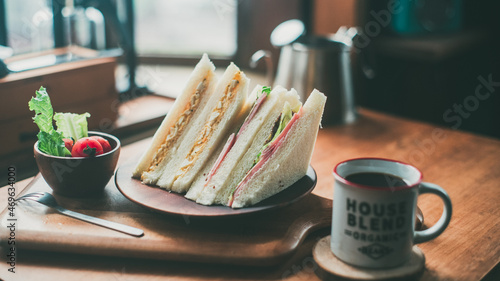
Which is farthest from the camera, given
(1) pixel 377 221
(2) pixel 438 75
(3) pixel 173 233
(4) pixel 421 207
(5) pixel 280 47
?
(2) pixel 438 75

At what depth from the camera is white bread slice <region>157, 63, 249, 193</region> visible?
1235 mm

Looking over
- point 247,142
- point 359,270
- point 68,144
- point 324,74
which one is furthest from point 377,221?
point 324,74

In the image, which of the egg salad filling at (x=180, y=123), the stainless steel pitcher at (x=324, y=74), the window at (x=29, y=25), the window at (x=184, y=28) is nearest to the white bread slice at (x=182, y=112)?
the egg salad filling at (x=180, y=123)

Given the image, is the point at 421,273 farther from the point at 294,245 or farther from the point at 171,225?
the point at 171,225

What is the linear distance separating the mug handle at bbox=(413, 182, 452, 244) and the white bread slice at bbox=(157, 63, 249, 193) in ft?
1.60

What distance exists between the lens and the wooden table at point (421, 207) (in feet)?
3.29

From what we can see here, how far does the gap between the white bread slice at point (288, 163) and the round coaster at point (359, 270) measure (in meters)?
0.18

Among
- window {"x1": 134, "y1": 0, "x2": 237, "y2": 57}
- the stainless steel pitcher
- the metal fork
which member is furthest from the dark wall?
the metal fork

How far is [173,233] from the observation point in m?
1.08

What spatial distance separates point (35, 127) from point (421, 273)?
127cm

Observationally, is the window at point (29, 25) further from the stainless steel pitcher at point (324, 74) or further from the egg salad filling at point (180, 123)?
the egg salad filling at point (180, 123)

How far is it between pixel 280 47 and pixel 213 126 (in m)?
1.23

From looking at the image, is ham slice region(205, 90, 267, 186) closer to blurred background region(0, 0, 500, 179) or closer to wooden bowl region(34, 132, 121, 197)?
wooden bowl region(34, 132, 121, 197)

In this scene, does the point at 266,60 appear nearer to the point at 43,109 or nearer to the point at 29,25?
the point at 43,109
